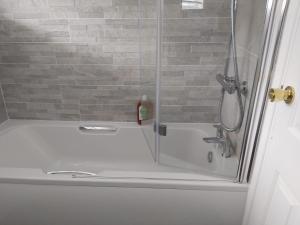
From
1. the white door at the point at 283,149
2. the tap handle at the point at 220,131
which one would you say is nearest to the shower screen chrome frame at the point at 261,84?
the white door at the point at 283,149

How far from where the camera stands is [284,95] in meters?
0.80

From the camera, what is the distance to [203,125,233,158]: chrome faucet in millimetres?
1394

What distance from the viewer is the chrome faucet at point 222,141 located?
1.39 meters

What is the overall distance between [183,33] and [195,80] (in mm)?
331

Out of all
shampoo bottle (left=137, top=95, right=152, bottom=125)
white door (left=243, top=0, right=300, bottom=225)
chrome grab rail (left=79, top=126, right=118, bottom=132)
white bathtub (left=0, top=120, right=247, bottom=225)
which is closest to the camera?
white door (left=243, top=0, right=300, bottom=225)

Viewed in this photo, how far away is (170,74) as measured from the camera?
5.40ft

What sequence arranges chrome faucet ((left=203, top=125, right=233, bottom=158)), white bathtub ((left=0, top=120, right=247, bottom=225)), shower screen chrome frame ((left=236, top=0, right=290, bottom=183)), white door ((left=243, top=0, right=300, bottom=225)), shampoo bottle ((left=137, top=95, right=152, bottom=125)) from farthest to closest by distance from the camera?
shampoo bottle ((left=137, top=95, right=152, bottom=125)) → chrome faucet ((left=203, top=125, right=233, bottom=158)) → white bathtub ((left=0, top=120, right=247, bottom=225)) → shower screen chrome frame ((left=236, top=0, right=290, bottom=183)) → white door ((left=243, top=0, right=300, bottom=225))

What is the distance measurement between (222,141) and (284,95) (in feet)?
2.36

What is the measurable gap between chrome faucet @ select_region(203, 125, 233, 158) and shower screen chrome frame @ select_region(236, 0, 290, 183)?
0.20 meters

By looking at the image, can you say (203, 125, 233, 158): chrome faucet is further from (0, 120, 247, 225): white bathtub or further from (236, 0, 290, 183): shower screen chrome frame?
(236, 0, 290, 183): shower screen chrome frame

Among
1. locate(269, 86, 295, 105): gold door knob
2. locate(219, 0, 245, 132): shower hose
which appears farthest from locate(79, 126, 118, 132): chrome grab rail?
locate(269, 86, 295, 105): gold door knob

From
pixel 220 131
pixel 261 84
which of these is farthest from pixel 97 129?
pixel 261 84

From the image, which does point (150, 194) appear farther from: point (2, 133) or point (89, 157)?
point (2, 133)

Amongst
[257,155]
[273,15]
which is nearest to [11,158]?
[257,155]
